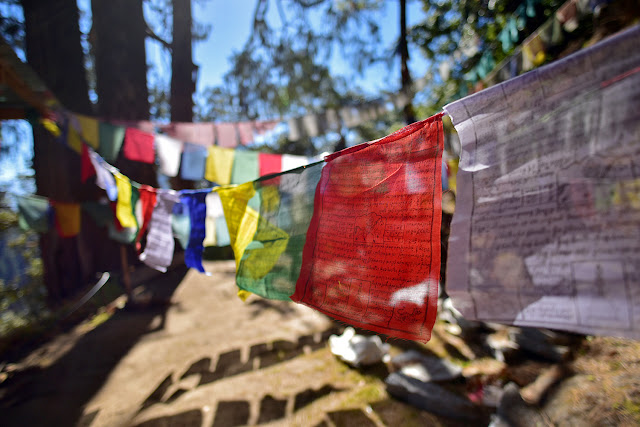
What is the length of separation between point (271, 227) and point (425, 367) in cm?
256

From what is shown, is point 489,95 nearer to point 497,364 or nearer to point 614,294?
point 614,294

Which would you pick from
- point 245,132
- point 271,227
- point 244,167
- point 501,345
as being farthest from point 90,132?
point 501,345

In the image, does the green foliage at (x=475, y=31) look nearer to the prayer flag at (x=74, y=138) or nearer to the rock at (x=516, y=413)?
the rock at (x=516, y=413)

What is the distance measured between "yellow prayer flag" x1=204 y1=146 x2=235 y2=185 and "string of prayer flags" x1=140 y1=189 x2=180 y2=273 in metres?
0.89

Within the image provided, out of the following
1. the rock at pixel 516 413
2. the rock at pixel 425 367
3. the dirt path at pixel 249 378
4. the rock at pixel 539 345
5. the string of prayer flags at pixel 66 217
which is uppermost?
the string of prayer flags at pixel 66 217

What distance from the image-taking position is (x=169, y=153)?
3891 mm

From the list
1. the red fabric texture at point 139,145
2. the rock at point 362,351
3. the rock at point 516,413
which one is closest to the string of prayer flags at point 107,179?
the red fabric texture at point 139,145

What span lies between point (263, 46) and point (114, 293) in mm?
8063

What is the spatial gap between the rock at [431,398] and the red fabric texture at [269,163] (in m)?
2.68

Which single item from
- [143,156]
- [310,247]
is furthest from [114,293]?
[310,247]

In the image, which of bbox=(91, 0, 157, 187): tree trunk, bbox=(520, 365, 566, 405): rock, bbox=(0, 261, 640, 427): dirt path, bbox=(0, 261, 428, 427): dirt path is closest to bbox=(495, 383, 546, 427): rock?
bbox=(0, 261, 640, 427): dirt path

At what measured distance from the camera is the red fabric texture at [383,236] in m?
1.14

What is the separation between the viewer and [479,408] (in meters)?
2.59

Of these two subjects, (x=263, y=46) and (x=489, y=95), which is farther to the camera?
(x=263, y=46)
